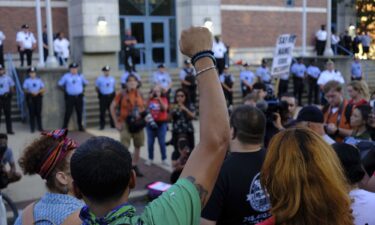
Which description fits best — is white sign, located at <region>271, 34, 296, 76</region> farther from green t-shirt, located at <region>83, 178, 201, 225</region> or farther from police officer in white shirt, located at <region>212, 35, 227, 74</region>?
green t-shirt, located at <region>83, 178, 201, 225</region>

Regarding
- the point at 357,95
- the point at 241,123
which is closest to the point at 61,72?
the point at 357,95

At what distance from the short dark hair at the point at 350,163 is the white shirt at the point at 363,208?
0.14 m

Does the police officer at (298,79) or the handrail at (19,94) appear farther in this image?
the police officer at (298,79)

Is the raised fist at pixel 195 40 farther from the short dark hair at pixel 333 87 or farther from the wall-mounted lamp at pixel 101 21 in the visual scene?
the wall-mounted lamp at pixel 101 21

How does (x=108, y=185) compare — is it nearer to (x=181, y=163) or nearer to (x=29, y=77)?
(x=181, y=163)

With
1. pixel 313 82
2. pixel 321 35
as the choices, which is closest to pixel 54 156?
pixel 313 82

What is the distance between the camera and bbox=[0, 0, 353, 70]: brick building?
66.2 feet

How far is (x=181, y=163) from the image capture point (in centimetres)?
755

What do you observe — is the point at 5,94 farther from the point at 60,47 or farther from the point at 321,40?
the point at 321,40

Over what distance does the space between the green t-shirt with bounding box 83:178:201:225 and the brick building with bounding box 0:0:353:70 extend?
19.2 metres

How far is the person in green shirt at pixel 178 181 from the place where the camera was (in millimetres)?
1624

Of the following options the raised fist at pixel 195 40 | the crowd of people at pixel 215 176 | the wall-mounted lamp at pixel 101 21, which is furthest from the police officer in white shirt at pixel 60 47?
the raised fist at pixel 195 40

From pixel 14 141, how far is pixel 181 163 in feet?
21.1

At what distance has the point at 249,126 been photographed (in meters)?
3.11
